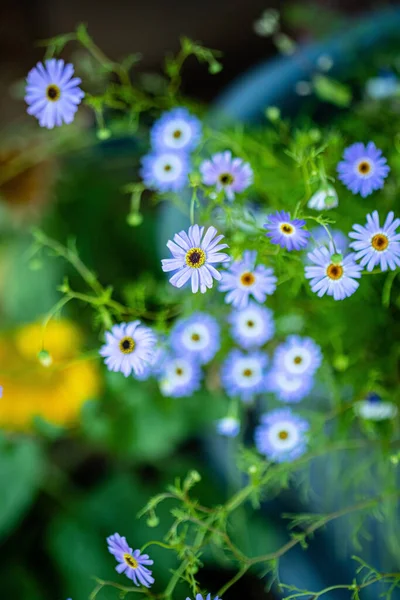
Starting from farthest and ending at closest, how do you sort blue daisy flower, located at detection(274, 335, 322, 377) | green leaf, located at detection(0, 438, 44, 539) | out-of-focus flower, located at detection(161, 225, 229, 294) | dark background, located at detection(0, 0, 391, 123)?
1. dark background, located at detection(0, 0, 391, 123)
2. green leaf, located at detection(0, 438, 44, 539)
3. blue daisy flower, located at detection(274, 335, 322, 377)
4. out-of-focus flower, located at detection(161, 225, 229, 294)

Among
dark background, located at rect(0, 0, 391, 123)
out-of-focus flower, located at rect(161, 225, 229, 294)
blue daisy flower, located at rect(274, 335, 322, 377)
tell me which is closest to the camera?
out-of-focus flower, located at rect(161, 225, 229, 294)

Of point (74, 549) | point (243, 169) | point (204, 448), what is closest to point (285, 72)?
point (243, 169)

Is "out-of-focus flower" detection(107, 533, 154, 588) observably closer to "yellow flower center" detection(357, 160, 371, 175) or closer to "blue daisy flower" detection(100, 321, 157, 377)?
"blue daisy flower" detection(100, 321, 157, 377)

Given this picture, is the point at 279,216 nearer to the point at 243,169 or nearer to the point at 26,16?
the point at 243,169

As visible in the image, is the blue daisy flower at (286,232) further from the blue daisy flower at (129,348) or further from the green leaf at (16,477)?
the green leaf at (16,477)

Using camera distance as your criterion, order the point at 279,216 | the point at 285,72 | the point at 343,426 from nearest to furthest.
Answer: the point at 279,216
the point at 343,426
the point at 285,72

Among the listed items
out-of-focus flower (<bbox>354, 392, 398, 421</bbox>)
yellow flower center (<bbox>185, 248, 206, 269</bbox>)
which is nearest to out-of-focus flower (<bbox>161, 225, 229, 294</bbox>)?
yellow flower center (<bbox>185, 248, 206, 269</bbox>)

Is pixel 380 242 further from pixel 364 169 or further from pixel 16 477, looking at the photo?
pixel 16 477
